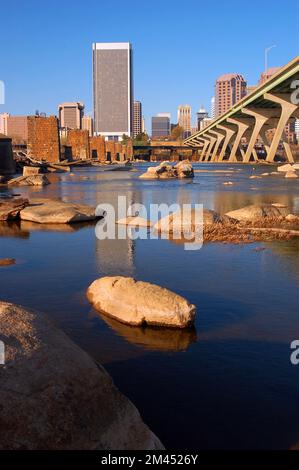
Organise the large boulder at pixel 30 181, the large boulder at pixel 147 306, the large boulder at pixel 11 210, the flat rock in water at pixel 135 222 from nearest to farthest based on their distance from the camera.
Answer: the large boulder at pixel 147 306 → the flat rock in water at pixel 135 222 → the large boulder at pixel 11 210 → the large boulder at pixel 30 181

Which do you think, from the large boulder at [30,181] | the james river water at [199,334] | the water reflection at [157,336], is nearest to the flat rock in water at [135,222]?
the james river water at [199,334]

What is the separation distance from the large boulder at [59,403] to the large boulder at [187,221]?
1167 centimetres

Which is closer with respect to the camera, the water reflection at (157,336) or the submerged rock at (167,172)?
the water reflection at (157,336)

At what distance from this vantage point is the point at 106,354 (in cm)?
673

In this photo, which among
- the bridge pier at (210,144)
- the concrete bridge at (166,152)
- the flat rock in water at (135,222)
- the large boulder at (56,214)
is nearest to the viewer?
the flat rock in water at (135,222)

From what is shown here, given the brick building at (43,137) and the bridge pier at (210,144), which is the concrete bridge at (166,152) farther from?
the brick building at (43,137)

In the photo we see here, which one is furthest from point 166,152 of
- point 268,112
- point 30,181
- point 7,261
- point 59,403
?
point 59,403

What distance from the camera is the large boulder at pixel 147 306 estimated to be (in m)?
7.64

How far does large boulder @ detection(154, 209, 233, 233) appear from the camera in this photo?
16.0m

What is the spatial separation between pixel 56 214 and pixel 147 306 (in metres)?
11.1

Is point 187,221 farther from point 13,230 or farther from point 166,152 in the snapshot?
point 166,152

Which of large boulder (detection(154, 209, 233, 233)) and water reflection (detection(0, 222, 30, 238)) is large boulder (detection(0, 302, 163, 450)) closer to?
large boulder (detection(154, 209, 233, 233))

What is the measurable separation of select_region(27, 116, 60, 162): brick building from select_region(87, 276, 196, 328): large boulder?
7788 cm
